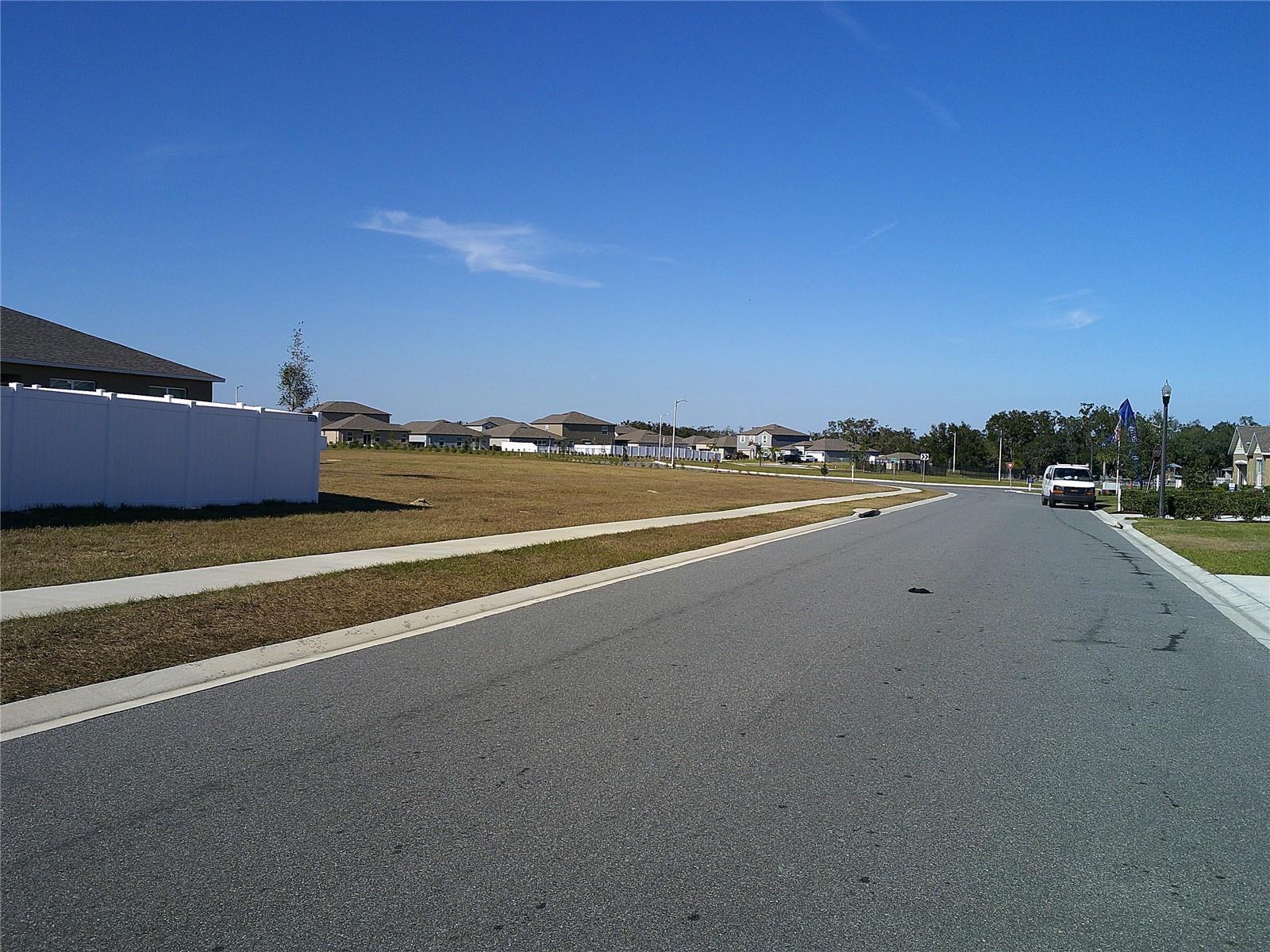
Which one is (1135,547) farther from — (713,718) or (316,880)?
(316,880)

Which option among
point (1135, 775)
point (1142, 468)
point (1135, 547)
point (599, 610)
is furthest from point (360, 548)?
point (1142, 468)

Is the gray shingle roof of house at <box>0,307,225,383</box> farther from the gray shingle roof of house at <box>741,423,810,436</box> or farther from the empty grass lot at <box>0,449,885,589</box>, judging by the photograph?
the gray shingle roof of house at <box>741,423,810,436</box>

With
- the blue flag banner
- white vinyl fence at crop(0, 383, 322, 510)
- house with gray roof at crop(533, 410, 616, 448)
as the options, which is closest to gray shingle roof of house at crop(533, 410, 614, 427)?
house with gray roof at crop(533, 410, 616, 448)

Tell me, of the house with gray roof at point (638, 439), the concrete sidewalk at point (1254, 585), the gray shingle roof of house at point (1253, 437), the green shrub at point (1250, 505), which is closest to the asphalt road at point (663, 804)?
the concrete sidewalk at point (1254, 585)

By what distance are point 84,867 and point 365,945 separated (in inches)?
61.5

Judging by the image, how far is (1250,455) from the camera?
61469 mm

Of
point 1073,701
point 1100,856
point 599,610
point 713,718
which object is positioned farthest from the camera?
point 599,610

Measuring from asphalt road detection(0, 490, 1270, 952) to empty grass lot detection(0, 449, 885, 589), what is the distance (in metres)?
6.17

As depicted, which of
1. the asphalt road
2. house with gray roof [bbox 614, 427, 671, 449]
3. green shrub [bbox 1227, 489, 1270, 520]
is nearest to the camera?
the asphalt road

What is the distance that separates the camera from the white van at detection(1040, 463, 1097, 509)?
44.5 meters

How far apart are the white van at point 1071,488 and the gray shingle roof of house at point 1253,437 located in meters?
18.9

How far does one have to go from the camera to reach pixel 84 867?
4387 mm

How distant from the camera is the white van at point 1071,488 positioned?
4453 cm

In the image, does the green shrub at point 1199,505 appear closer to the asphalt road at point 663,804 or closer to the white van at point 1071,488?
the white van at point 1071,488
